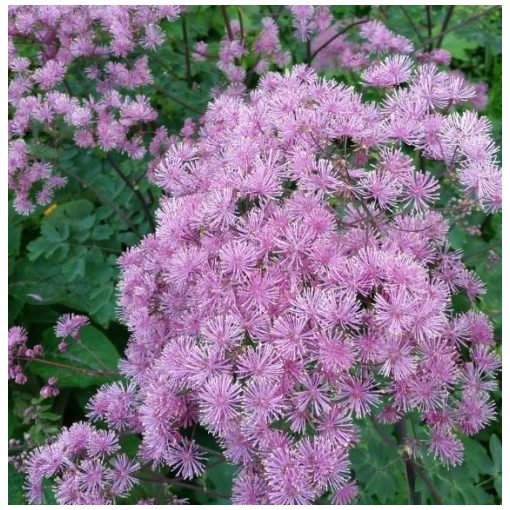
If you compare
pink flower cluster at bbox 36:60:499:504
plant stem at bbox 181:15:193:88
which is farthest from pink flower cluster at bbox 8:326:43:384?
plant stem at bbox 181:15:193:88

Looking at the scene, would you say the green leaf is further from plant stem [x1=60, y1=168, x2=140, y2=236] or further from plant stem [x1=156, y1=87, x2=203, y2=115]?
plant stem [x1=156, y1=87, x2=203, y2=115]

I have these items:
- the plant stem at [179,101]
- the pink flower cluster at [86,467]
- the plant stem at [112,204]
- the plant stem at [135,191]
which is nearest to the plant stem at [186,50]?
the plant stem at [179,101]

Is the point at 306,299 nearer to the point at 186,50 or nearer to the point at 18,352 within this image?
the point at 18,352

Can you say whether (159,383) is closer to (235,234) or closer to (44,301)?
(235,234)

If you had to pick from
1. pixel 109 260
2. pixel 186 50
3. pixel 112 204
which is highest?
pixel 186 50

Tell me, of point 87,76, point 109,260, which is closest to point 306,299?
point 109,260

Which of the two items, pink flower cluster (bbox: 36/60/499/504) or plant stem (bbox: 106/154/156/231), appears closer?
pink flower cluster (bbox: 36/60/499/504)

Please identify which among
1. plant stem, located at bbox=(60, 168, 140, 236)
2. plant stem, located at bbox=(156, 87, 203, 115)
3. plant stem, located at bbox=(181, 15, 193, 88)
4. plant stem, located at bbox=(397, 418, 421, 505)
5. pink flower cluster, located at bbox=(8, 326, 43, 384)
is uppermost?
plant stem, located at bbox=(181, 15, 193, 88)
